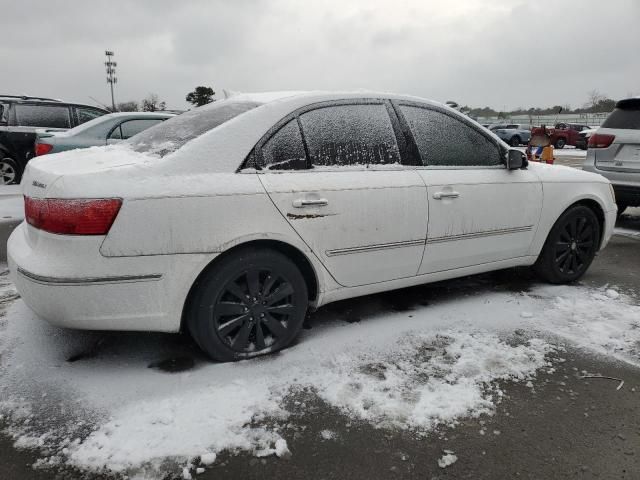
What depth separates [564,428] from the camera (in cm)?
232

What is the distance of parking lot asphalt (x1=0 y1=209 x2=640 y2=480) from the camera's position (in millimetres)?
2012

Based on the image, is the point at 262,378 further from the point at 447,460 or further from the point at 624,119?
the point at 624,119

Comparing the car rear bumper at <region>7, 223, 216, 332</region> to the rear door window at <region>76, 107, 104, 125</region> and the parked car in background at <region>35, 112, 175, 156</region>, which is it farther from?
the rear door window at <region>76, 107, 104, 125</region>

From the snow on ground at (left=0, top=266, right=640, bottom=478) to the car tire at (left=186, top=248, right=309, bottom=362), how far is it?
0.11 m

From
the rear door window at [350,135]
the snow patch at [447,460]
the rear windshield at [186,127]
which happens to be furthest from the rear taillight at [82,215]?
the snow patch at [447,460]

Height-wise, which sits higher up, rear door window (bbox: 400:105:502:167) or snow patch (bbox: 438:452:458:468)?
rear door window (bbox: 400:105:502:167)

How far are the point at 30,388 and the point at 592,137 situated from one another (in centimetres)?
693

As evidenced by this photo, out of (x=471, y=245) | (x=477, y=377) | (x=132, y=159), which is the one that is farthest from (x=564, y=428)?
(x=132, y=159)

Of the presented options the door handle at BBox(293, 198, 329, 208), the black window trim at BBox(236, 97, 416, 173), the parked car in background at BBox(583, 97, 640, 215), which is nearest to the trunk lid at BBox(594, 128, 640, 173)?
the parked car in background at BBox(583, 97, 640, 215)

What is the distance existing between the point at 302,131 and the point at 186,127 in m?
0.72

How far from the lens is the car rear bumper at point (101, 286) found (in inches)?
93.0

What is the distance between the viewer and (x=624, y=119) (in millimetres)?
6402

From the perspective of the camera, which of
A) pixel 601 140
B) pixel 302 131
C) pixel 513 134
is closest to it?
pixel 302 131

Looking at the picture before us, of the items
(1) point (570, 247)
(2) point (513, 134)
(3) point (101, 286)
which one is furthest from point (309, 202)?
(2) point (513, 134)
